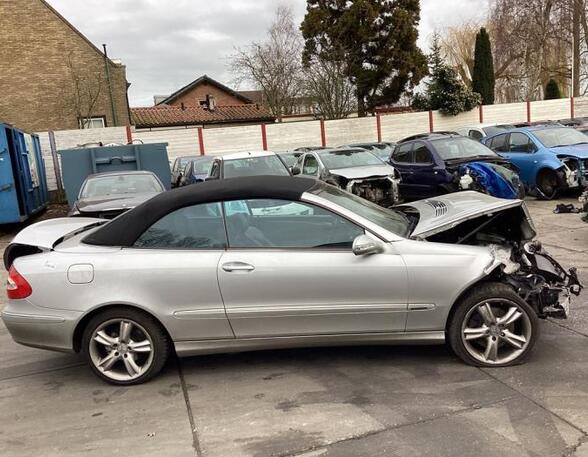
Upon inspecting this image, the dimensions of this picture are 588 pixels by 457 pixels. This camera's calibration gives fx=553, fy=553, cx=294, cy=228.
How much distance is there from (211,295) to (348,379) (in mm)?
1159

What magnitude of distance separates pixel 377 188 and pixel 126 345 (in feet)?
26.7

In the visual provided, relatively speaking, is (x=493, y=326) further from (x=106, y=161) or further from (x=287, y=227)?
(x=106, y=161)

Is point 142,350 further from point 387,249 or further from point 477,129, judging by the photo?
point 477,129

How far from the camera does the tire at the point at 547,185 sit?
11.6m

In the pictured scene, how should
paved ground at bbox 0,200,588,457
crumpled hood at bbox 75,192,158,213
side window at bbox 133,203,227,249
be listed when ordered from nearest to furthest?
paved ground at bbox 0,200,588,457 < side window at bbox 133,203,227,249 < crumpled hood at bbox 75,192,158,213

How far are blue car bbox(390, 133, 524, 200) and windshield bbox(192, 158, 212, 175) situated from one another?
4601 mm

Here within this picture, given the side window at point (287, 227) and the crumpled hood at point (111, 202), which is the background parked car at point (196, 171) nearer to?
the crumpled hood at point (111, 202)

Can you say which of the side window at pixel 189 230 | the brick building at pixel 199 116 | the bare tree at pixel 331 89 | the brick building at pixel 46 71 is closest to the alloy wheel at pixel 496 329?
the side window at pixel 189 230

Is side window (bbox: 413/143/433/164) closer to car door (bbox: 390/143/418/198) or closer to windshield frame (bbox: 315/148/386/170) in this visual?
car door (bbox: 390/143/418/198)

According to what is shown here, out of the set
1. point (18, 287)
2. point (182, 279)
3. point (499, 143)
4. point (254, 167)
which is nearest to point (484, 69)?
point (499, 143)

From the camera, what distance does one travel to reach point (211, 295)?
392 centimetres

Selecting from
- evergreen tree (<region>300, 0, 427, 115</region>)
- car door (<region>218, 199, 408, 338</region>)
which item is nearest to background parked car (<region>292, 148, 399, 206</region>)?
car door (<region>218, 199, 408, 338</region>)

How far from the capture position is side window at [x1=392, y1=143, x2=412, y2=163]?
496 inches

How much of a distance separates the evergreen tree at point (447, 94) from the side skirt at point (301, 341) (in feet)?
80.0
